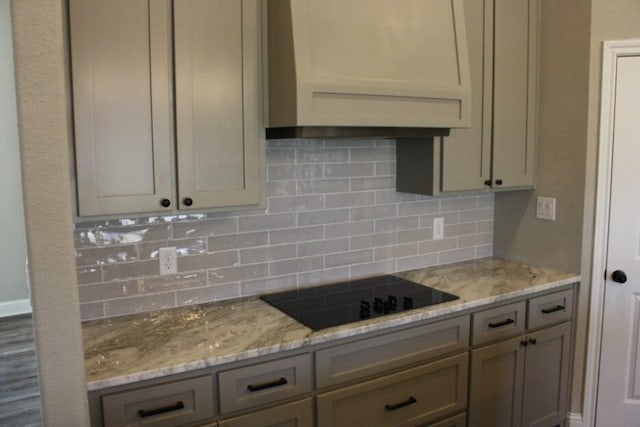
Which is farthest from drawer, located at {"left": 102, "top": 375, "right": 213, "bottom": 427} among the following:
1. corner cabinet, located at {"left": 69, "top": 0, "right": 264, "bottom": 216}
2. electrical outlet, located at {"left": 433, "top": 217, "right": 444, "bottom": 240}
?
electrical outlet, located at {"left": 433, "top": 217, "right": 444, "bottom": 240}

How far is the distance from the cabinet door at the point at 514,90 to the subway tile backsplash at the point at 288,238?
0.36 m

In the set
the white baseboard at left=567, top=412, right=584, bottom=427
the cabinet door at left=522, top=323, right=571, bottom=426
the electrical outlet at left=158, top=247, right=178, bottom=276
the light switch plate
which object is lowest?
the white baseboard at left=567, top=412, right=584, bottom=427

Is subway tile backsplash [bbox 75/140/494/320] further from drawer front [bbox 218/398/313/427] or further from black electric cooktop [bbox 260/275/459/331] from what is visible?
drawer front [bbox 218/398/313/427]

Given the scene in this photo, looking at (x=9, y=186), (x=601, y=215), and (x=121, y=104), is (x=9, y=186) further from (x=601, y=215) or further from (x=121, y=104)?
(x=601, y=215)

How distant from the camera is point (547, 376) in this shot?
2.87 m

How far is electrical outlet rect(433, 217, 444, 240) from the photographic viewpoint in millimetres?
3088

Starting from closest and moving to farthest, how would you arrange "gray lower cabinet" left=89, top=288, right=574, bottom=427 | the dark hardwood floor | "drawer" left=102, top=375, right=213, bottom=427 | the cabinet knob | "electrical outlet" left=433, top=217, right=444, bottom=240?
the dark hardwood floor → "drawer" left=102, top=375, right=213, bottom=427 → "gray lower cabinet" left=89, top=288, right=574, bottom=427 → the cabinet knob → "electrical outlet" left=433, top=217, right=444, bottom=240

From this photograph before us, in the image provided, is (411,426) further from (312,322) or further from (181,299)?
(181,299)

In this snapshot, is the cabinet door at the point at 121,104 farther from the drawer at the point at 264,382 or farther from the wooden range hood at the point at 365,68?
the drawer at the point at 264,382

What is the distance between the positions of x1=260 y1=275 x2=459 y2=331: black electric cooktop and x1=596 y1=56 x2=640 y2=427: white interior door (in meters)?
1.01

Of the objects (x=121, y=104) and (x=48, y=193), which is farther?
(x=121, y=104)

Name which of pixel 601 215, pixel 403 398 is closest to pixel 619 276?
pixel 601 215

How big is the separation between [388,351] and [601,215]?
1440 mm

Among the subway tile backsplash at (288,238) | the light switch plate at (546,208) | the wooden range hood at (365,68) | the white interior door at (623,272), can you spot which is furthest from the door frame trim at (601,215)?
the wooden range hood at (365,68)
